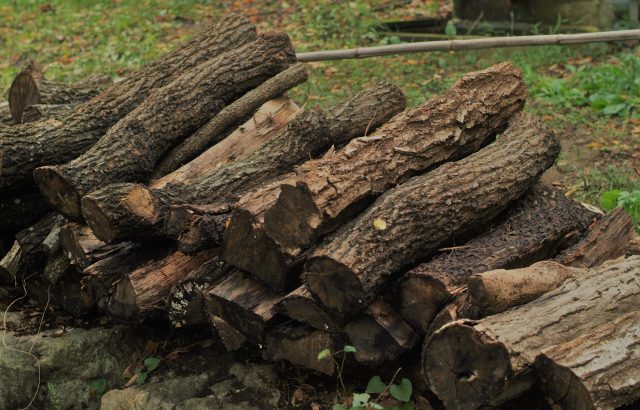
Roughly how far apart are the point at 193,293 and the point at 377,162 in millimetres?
1235

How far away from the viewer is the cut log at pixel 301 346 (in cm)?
431

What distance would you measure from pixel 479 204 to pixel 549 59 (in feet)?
16.2

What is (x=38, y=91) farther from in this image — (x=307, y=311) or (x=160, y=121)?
Answer: (x=307, y=311)

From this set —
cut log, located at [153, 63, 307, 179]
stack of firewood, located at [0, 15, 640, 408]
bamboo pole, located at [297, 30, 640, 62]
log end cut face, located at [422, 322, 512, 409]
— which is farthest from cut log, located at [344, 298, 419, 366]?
bamboo pole, located at [297, 30, 640, 62]

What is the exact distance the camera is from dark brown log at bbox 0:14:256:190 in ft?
18.0

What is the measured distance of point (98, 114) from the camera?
582cm

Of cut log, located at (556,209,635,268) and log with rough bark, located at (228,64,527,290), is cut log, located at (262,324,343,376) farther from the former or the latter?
cut log, located at (556,209,635,268)

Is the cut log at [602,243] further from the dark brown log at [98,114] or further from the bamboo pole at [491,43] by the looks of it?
the dark brown log at [98,114]

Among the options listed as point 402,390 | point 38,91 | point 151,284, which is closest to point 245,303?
point 151,284

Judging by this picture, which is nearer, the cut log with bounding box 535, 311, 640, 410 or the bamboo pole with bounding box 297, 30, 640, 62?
the cut log with bounding box 535, 311, 640, 410

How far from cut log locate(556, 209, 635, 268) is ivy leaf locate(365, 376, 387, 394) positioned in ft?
3.93

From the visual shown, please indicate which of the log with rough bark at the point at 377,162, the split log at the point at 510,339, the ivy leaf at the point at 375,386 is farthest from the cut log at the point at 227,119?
the split log at the point at 510,339

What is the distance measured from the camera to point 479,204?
14.6ft

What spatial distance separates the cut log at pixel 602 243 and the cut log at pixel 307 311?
1.34 meters
